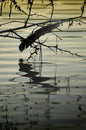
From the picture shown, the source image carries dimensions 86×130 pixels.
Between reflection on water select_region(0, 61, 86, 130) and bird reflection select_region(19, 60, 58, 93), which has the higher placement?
reflection on water select_region(0, 61, 86, 130)

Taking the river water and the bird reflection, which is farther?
the bird reflection

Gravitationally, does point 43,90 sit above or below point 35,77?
above

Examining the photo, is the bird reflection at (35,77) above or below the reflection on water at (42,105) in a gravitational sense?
below

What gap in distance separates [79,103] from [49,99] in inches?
13.6

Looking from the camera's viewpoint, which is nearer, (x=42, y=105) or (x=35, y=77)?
(x=42, y=105)

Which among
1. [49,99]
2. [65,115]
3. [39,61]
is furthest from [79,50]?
[65,115]

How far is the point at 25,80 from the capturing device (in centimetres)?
696

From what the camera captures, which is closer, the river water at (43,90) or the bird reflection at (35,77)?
the river water at (43,90)

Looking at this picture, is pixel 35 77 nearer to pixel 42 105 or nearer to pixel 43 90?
pixel 43 90

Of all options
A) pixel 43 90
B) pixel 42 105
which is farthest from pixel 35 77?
pixel 42 105

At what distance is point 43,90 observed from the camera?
636cm

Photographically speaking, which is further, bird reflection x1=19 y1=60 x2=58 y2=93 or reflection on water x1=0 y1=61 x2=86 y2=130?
bird reflection x1=19 y1=60 x2=58 y2=93

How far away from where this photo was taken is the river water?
17.0ft

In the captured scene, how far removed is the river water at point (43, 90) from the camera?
17.0 ft
